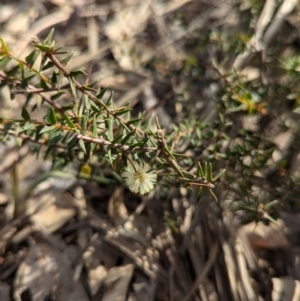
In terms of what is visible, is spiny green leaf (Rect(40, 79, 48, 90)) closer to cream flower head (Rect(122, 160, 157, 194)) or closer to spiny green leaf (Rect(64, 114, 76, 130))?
spiny green leaf (Rect(64, 114, 76, 130))

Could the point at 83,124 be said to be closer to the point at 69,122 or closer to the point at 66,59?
the point at 69,122

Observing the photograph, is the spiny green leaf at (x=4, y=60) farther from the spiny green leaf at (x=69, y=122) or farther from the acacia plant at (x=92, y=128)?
the spiny green leaf at (x=69, y=122)

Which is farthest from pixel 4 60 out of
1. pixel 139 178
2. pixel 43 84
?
pixel 139 178

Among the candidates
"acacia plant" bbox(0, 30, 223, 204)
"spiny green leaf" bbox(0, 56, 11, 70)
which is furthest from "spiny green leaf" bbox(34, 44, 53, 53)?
"spiny green leaf" bbox(0, 56, 11, 70)

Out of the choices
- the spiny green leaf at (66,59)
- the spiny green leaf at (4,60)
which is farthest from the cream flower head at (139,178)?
the spiny green leaf at (4,60)

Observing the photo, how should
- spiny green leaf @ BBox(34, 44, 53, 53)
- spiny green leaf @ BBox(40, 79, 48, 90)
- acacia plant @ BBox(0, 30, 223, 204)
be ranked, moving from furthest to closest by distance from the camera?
spiny green leaf @ BBox(40, 79, 48, 90)
acacia plant @ BBox(0, 30, 223, 204)
spiny green leaf @ BBox(34, 44, 53, 53)

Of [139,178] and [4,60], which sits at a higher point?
[4,60]

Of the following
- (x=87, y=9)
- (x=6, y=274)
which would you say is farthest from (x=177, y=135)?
(x=87, y=9)

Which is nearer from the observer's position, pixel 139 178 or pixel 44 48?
pixel 44 48

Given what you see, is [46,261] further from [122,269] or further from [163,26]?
[163,26]
